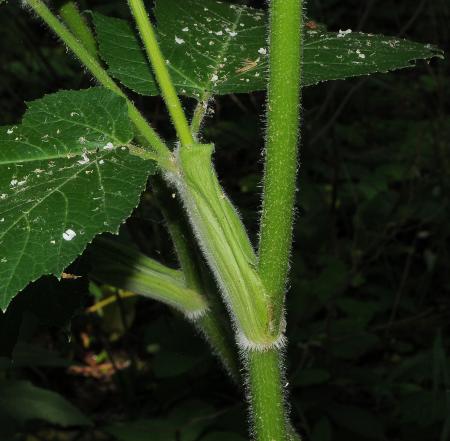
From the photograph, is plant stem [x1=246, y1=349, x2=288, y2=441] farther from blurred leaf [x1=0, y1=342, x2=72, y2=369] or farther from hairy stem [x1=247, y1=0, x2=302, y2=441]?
blurred leaf [x1=0, y1=342, x2=72, y2=369]

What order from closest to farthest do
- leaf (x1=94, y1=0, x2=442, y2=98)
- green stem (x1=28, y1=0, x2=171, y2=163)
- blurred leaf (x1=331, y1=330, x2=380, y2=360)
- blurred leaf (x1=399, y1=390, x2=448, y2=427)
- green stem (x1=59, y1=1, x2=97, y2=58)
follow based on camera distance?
green stem (x1=28, y1=0, x2=171, y2=163) < leaf (x1=94, y1=0, x2=442, y2=98) < green stem (x1=59, y1=1, x2=97, y2=58) < blurred leaf (x1=399, y1=390, x2=448, y2=427) < blurred leaf (x1=331, y1=330, x2=380, y2=360)

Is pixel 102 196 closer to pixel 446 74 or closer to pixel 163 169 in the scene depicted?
pixel 163 169

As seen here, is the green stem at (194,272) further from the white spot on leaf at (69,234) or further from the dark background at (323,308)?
the dark background at (323,308)

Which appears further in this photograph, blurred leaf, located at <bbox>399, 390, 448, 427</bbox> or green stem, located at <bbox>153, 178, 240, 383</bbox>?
blurred leaf, located at <bbox>399, 390, 448, 427</bbox>

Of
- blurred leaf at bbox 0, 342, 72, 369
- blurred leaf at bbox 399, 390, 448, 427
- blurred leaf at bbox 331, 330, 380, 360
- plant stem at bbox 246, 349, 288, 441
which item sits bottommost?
plant stem at bbox 246, 349, 288, 441

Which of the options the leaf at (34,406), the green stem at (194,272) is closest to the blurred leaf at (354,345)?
the leaf at (34,406)

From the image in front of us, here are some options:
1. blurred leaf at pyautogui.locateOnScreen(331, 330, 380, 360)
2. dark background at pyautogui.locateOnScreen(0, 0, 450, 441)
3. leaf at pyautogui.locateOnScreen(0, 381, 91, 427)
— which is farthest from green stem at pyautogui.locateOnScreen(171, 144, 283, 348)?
blurred leaf at pyautogui.locateOnScreen(331, 330, 380, 360)

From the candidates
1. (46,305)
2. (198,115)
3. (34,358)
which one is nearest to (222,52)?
(198,115)
